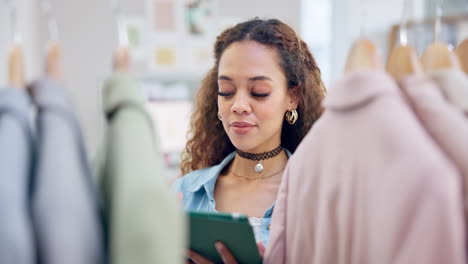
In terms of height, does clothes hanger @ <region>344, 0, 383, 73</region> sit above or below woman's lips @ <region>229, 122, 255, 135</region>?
above

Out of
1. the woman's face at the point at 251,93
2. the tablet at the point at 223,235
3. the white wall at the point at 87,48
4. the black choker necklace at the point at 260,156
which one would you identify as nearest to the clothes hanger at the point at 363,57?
the tablet at the point at 223,235

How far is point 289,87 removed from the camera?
3.94ft

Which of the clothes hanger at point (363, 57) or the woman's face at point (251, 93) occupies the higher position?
the clothes hanger at point (363, 57)

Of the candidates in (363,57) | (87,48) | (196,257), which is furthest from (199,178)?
(87,48)

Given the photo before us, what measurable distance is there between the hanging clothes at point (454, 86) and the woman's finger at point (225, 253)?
46 cm

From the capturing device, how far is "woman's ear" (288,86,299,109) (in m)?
1.21

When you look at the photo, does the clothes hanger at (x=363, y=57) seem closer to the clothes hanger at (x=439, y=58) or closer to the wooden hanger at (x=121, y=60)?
the clothes hanger at (x=439, y=58)

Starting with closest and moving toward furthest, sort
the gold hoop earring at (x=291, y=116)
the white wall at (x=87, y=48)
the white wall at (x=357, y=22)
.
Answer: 1. the gold hoop earring at (x=291, y=116)
2. the white wall at (x=87, y=48)
3. the white wall at (x=357, y=22)

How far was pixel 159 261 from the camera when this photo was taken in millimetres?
448

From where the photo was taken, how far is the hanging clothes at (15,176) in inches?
17.5

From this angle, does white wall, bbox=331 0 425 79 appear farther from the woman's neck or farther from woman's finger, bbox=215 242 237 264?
woman's finger, bbox=215 242 237 264

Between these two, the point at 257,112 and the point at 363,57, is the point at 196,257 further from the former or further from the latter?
the point at 363,57

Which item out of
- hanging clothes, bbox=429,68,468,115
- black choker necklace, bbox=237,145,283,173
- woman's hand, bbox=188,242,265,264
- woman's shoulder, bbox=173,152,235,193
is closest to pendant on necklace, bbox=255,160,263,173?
black choker necklace, bbox=237,145,283,173

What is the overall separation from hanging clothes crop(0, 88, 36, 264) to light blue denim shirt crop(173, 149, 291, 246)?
729 mm
